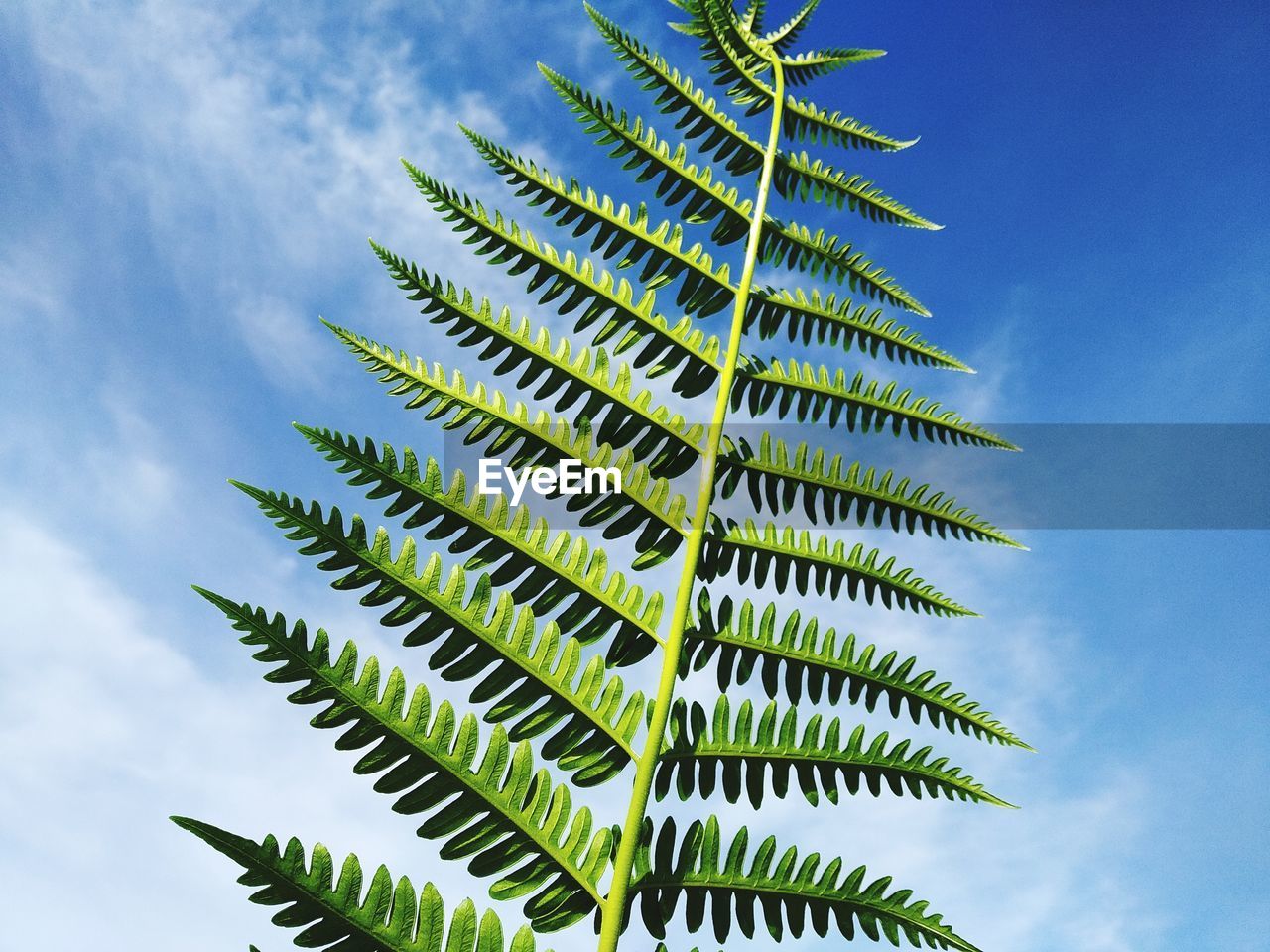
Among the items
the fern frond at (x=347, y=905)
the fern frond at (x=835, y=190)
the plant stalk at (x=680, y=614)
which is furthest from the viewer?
the fern frond at (x=835, y=190)

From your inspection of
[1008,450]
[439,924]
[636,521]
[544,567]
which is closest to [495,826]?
[439,924]

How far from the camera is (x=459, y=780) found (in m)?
1.36

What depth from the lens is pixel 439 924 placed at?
1246 millimetres

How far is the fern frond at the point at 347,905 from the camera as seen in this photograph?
1140 millimetres

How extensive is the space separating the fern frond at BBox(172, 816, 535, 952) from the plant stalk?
0.15 metres

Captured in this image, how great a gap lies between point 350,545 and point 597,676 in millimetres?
450

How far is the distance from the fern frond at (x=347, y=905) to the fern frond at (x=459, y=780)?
0.12 m

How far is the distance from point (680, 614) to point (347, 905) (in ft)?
2.25

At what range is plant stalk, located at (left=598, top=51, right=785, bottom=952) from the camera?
53.7 inches

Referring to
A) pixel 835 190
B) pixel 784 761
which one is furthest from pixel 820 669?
pixel 835 190

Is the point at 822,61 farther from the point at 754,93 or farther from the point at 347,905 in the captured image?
the point at 347,905

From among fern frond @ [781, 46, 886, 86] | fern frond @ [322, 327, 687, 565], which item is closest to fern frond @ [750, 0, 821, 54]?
fern frond @ [781, 46, 886, 86]

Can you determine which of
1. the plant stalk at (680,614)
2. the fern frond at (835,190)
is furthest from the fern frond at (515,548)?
the fern frond at (835,190)

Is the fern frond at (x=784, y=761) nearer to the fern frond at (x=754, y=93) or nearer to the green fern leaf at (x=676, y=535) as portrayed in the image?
the green fern leaf at (x=676, y=535)
